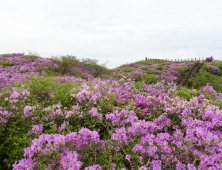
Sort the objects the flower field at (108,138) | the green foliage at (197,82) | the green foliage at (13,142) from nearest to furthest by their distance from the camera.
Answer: the flower field at (108,138) < the green foliage at (13,142) < the green foliage at (197,82)

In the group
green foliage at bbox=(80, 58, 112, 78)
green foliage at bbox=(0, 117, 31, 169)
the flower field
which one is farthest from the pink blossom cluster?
green foliage at bbox=(80, 58, 112, 78)

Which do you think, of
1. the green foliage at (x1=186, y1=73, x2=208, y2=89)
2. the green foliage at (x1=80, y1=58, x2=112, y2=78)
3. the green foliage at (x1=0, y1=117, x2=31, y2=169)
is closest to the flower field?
the green foliage at (x1=0, y1=117, x2=31, y2=169)

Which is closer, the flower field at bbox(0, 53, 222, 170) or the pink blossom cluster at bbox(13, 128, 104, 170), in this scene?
the pink blossom cluster at bbox(13, 128, 104, 170)

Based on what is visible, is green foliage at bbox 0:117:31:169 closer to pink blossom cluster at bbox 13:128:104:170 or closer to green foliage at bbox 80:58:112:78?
pink blossom cluster at bbox 13:128:104:170

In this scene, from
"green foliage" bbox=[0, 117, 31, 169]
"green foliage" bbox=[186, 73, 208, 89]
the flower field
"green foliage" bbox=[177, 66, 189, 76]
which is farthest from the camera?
"green foliage" bbox=[177, 66, 189, 76]

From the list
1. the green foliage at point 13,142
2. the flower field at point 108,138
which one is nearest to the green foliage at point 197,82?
the flower field at point 108,138

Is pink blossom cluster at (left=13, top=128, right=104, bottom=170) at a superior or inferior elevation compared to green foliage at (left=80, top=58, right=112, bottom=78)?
inferior

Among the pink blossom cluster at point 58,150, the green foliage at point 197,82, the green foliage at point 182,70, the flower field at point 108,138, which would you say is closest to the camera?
the pink blossom cluster at point 58,150

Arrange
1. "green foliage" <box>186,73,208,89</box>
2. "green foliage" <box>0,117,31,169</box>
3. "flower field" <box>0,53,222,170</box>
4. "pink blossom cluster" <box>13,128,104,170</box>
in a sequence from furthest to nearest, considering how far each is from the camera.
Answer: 1. "green foliage" <box>186,73,208,89</box>
2. "green foliage" <box>0,117,31,169</box>
3. "flower field" <box>0,53,222,170</box>
4. "pink blossom cluster" <box>13,128,104,170</box>

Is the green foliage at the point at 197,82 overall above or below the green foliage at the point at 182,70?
below

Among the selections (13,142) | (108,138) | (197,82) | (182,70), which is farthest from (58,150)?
(182,70)

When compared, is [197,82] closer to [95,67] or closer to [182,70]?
[182,70]

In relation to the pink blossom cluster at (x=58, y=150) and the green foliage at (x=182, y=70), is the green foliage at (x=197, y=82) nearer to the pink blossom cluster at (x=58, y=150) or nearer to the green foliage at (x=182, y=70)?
the green foliage at (x=182, y=70)

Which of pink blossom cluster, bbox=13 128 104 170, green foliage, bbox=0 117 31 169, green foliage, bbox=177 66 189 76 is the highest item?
green foliage, bbox=177 66 189 76
